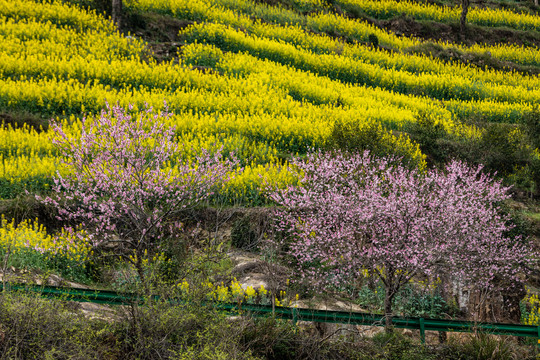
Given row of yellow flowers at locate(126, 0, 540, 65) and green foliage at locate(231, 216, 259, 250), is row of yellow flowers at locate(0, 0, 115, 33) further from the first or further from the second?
green foliage at locate(231, 216, 259, 250)

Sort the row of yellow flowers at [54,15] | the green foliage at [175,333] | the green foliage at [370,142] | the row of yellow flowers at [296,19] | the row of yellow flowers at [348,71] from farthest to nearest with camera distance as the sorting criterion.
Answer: the row of yellow flowers at [296,19] < the row of yellow flowers at [348,71] < the row of yellow flowers at [54,15] < the green foliage at [370,142] < the green foliage at [175,333]

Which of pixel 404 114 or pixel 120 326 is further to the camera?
pixel 404 114

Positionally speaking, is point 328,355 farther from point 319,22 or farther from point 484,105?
point 319,22

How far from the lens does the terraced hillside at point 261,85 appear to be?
14234 mm

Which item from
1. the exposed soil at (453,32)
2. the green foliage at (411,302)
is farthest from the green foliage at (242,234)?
the exposed soil at (453,32)

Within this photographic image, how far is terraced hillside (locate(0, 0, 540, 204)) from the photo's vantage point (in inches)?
560

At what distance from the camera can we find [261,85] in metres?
18.9

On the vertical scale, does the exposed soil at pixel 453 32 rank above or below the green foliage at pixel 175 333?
above

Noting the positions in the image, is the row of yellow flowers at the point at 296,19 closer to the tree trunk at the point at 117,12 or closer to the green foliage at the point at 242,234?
the tree trunk at the point at 117,12

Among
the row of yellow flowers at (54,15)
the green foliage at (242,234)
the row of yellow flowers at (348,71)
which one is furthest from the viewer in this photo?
the row of yellow flowers at (348,71)

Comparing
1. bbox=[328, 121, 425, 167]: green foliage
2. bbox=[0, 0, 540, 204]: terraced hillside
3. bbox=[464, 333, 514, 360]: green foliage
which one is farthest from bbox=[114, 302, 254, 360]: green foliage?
bbox=[328, 121, 425, 167]: green foliage

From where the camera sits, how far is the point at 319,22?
93.6 ft

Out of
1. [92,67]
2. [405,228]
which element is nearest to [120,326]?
[405,228]

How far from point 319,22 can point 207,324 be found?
79.6 ft
